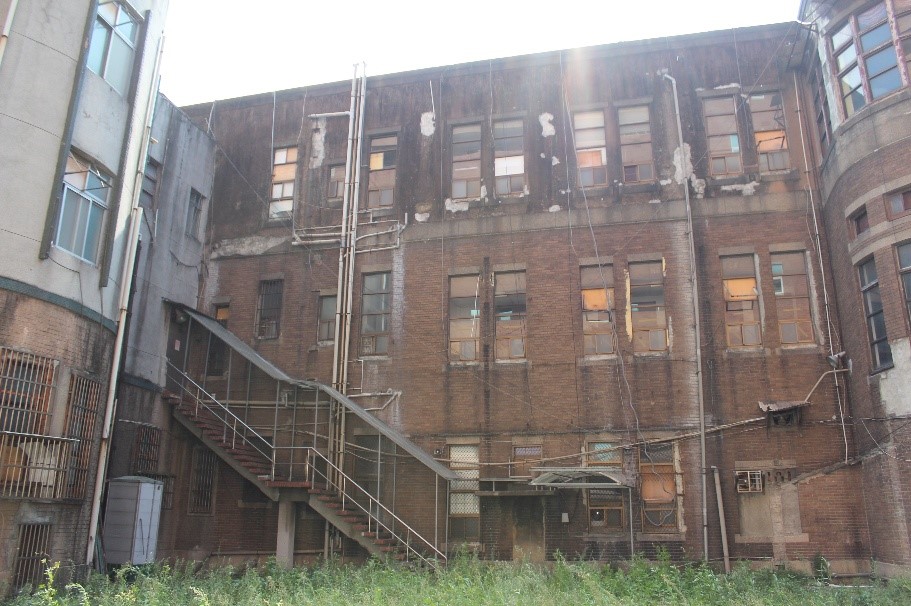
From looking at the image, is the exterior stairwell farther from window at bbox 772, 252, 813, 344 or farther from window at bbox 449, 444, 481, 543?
window at bbox 772, 252, 813, 344

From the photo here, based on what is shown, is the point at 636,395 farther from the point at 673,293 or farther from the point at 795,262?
the point at 795,262

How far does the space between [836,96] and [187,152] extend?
52.5 ft

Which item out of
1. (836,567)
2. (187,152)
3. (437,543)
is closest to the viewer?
(836,567)

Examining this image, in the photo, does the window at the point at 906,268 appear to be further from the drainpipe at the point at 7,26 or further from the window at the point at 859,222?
the drainpipe at the point at 7,26

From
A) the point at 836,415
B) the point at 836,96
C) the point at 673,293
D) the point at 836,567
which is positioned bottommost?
the point at 836,567

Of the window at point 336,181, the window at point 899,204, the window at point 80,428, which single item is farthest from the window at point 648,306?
the window at point 80,428

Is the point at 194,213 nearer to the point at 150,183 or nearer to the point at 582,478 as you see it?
the point at 150,183

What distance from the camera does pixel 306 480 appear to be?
58.1ft

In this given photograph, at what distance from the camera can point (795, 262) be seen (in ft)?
56.3

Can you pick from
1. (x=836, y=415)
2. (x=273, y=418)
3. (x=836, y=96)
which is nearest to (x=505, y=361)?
(x=273, y=418)

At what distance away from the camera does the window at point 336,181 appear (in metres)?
20.3

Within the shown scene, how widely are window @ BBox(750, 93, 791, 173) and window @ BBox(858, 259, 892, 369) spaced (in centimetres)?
366

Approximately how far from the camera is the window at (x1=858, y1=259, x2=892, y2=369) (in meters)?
14.6

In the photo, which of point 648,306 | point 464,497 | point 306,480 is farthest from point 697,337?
point 306,480
